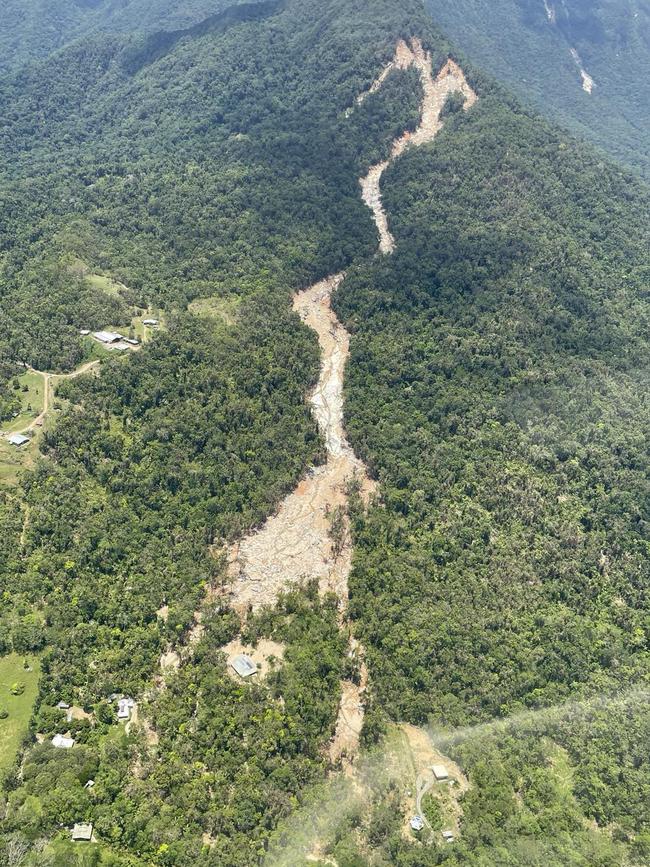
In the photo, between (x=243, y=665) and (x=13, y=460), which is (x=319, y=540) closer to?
(x=243, y=665)

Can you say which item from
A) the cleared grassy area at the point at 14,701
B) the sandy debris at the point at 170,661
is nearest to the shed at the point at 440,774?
the sandy debris at the point at 170,661

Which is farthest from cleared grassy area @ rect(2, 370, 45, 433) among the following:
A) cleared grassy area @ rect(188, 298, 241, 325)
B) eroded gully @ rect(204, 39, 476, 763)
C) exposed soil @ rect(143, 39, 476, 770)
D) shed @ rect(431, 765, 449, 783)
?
shed @ rect(431, 765, 449, 783)

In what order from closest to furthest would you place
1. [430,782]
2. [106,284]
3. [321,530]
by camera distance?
[430,782] → [321,530] → [106,284]

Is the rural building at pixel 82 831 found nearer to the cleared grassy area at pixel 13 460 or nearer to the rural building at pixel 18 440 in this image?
the cleared grassy area at pixel 13 460

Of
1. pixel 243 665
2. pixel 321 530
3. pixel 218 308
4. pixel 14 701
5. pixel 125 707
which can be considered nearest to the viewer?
pixel 14 701

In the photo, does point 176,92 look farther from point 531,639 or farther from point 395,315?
point 531,639

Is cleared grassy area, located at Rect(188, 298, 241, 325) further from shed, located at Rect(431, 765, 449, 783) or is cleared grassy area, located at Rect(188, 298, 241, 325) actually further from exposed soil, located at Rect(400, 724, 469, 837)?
shed, located at Rect(431, 765, 449, 783)

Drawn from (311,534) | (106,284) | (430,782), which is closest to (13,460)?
(311,534)

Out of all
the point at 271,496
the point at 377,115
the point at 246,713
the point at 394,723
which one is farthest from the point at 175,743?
the point at 377,115
